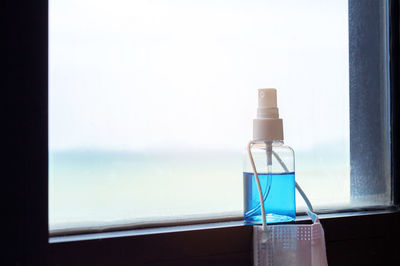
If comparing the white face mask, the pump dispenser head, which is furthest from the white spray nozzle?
the white face mask

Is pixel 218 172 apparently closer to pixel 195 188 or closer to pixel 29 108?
pixel 195 188

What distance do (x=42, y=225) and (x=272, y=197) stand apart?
0.27 meters

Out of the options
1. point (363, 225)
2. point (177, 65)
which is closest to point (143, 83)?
point (177, 65)

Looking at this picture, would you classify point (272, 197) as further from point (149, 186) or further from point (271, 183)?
point (149, 186)

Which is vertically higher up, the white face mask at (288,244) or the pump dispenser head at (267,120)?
the pump dispenser head at (267,120)

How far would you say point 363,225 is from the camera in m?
0.53

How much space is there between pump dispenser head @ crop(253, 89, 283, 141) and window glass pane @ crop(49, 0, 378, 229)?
5 centimetres

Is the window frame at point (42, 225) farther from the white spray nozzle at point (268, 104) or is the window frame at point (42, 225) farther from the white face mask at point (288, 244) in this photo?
the white spray nozzle at point (268, 104)

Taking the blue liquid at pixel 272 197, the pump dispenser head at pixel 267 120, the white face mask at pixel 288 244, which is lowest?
the white face mask at pixel 288 244

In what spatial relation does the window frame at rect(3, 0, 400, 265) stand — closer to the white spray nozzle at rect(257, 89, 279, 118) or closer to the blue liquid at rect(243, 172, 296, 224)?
the blue liquid at rect(243, 172, 296, 224)

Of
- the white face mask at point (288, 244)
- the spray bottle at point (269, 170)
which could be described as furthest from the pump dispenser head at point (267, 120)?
the white face mask at point (288, 244)

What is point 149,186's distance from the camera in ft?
1.65

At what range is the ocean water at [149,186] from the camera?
47 centimetres

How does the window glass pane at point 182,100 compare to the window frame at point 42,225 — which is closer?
the window frame at point 42,225
